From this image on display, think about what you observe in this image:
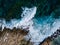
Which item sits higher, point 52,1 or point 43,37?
point 52,1

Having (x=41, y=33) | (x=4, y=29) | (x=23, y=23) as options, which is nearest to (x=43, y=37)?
(x=41, y=33)

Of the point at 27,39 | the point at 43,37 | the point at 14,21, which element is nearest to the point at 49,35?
the point at 43,37

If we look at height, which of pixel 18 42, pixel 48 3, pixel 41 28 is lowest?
pixel 18 42

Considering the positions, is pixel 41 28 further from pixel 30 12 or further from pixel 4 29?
pixel 4 29
